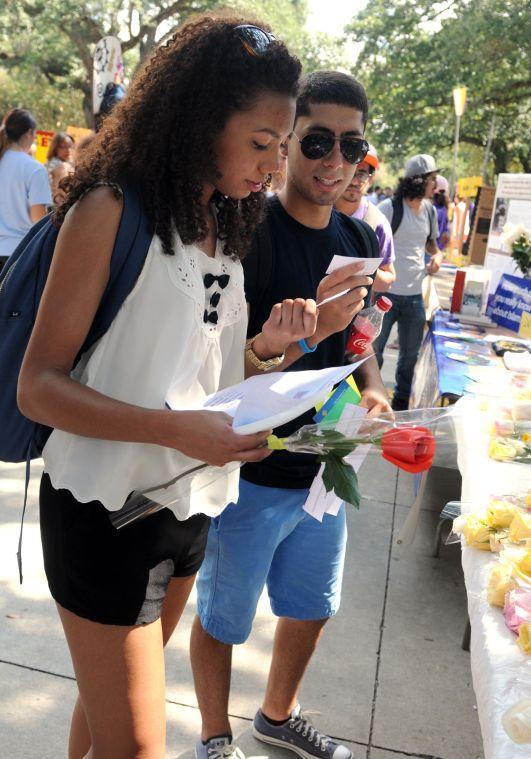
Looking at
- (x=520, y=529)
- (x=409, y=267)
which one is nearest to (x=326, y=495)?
(x=520, y=529)

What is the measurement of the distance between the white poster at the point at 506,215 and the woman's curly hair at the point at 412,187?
1.99 feet

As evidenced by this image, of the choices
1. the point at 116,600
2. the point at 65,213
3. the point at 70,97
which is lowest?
the point at 116,600

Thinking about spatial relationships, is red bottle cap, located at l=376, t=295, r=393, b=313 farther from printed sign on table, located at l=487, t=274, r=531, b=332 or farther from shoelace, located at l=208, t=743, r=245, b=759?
printed sign on table, located at l=487, t=274, r=531, b=332

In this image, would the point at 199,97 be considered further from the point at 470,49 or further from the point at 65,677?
the point at 470,49

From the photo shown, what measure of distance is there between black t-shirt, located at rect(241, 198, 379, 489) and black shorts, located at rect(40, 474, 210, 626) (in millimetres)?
647

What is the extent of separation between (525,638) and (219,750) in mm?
1185

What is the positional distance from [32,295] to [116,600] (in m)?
0.61

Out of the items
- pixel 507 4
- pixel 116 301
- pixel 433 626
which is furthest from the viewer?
pixel 507 4

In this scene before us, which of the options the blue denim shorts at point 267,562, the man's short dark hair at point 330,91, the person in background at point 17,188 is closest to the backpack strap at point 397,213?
the person in background at point 17,188

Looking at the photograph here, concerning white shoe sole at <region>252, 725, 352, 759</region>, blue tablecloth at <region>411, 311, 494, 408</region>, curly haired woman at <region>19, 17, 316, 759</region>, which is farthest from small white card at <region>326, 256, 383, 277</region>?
blue tablecloth at <region>411, 311, 494, 408</region>

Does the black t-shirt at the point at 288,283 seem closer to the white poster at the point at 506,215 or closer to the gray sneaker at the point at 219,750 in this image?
the gray sneaker at the point at 219,750

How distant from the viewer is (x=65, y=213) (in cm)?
148

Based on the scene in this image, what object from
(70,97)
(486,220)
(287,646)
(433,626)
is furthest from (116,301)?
(70,97)

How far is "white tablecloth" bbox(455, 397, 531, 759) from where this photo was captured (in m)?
1.43
